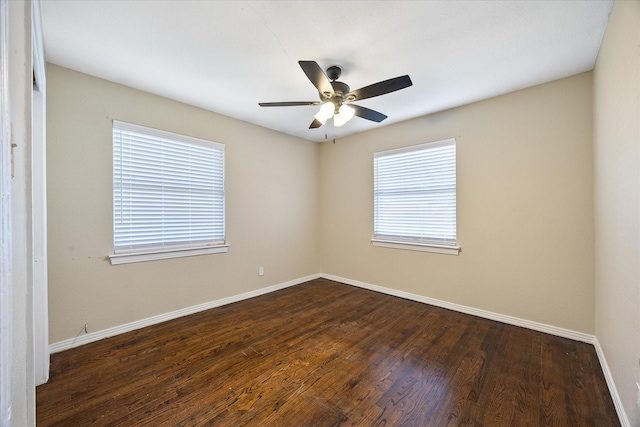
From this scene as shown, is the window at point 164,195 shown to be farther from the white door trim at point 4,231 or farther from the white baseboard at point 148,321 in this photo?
the white door trim at point 4,231

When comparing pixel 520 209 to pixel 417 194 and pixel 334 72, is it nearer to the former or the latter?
pixel 417 194

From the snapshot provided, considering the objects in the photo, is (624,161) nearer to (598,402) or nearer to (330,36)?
(598,402)

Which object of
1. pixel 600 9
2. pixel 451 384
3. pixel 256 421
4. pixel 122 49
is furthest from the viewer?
pixel 122 49

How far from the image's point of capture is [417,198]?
3568 millimetres

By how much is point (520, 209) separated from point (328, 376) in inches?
102

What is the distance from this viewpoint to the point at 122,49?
6.82ft

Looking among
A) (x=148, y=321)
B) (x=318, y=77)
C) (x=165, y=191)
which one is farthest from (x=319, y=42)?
(x=148, y=321)

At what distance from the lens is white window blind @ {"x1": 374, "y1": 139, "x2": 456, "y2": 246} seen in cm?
329

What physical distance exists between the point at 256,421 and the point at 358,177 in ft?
11.3

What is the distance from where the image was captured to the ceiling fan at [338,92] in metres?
1.92

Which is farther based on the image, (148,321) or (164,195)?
(164,195)

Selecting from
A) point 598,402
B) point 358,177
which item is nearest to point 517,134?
point 358,177

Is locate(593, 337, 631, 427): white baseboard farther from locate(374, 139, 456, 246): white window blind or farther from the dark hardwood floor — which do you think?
locate(374, 139, 456, 246): white window blind

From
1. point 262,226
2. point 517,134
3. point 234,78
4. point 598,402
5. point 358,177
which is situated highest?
point 234,78
